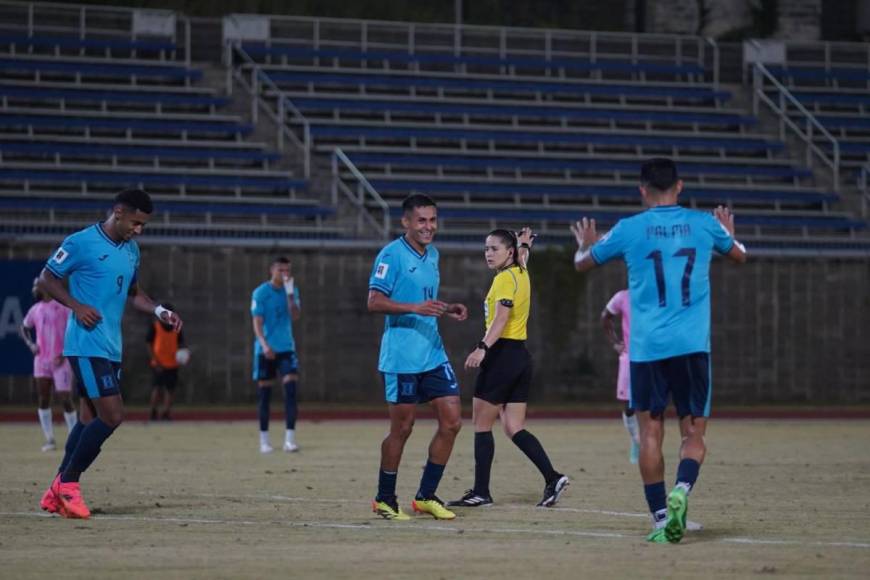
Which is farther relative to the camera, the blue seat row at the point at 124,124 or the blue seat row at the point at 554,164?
the blue seat row at the point at 554,164

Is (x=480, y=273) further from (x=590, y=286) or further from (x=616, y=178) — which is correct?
(x=616, y=178)

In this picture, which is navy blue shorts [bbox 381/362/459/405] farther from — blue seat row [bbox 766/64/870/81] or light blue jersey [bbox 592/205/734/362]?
blue seat row [bbox 766/64/870/81]

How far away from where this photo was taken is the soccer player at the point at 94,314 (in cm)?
1258

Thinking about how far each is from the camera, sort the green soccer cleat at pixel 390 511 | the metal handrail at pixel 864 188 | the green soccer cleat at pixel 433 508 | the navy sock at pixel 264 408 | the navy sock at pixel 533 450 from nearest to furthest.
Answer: the green soccer cleat at pixel 390 511 < the green soccer cleat at pixel 433 508 < the navy sock at pixel 533 450 < the navy sock at pixel 264 408 < the metal handrail at pixel 864 188

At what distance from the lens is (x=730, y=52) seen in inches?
1581

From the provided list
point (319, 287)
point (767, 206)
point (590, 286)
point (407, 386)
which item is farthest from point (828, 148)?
point (407, 386)

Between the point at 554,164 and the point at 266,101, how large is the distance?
6.63m

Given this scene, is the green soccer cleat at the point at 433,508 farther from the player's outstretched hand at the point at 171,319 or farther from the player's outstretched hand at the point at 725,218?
the player's outstretched hand at the point at 725,218

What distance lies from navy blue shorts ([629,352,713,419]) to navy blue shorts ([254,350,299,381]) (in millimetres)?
10317

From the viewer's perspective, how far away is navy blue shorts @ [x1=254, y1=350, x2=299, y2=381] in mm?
20531

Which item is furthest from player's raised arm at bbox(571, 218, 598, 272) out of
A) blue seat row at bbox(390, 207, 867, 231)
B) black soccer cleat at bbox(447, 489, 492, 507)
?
blue seat row at bbox(390, 207, 867, 231)

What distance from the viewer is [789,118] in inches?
1510

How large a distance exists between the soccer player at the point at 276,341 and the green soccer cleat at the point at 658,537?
10146 millimetres

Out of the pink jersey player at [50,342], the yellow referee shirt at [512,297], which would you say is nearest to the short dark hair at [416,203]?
the yellow referee shirt at [512,297]
